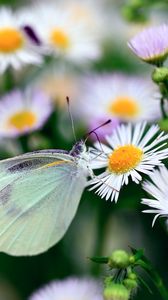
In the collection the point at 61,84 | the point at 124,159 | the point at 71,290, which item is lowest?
the point at 71,290

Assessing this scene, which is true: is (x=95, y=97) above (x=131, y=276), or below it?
above

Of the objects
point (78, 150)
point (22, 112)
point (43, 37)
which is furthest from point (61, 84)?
point (78, 150)

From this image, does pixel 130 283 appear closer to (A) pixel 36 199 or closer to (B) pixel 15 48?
(A) pixel 36 199

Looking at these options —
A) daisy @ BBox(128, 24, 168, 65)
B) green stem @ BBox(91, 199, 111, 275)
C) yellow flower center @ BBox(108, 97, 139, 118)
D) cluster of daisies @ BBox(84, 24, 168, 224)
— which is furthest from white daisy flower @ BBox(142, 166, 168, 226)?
yellow flower center @ BBox(108, 97, 139, 118)

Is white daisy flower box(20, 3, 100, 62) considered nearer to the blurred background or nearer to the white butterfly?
the blurred background

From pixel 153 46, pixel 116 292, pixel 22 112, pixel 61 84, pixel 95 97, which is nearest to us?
pixel 116 292

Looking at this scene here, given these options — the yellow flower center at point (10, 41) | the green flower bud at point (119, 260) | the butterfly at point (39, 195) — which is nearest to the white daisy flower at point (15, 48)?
the yellow flower center at point (10, 41)

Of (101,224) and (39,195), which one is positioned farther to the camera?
(101,224)

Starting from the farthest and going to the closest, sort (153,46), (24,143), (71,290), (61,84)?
(61,84) < (24,143) < (71,290) < (153,46)
